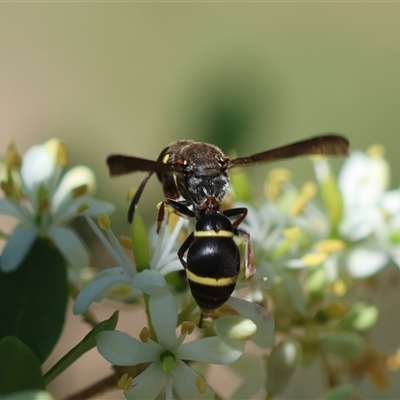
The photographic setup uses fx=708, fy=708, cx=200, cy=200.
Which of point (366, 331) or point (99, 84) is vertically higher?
point (99, 84)

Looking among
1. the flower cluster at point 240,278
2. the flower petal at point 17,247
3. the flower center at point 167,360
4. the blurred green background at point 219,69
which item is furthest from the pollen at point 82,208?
the blurred green background at point 219,69

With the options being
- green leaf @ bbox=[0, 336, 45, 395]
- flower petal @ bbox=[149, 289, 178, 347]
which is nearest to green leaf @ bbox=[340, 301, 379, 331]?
flower petal @ bbox=[149, 289, 178, 347]

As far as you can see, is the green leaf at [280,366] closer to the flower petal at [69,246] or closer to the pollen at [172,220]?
the pollen at [172,220]

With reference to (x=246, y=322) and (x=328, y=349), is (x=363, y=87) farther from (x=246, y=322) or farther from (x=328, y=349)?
(x=246, y=322)

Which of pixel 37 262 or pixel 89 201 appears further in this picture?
pixel 89 201

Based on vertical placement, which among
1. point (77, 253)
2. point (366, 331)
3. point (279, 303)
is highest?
point (77, 253)

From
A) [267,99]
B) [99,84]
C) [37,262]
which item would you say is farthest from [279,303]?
[99,84]

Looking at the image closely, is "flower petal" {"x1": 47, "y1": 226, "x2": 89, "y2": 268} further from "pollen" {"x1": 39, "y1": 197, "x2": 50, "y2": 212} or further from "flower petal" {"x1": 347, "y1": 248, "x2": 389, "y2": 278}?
"flower petal" {"x1": 347, "y1": 248, "x2": 389, "y2": 278}

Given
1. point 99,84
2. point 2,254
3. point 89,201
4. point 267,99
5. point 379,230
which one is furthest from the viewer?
point 99,84
